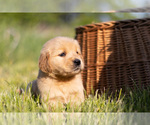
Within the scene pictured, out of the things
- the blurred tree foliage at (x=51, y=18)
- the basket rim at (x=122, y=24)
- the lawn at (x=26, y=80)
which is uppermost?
the blurred tree foliage at (x=51, y=18)

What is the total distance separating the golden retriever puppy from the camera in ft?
8.18

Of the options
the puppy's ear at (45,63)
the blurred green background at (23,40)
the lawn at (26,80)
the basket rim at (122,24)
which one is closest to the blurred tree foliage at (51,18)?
the blurred green background at (23,40)

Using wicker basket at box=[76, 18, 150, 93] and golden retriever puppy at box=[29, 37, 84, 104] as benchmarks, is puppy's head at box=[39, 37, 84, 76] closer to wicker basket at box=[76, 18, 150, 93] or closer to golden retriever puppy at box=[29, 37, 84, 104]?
golden retriever puppy at box=[29, 37, 84, 104]

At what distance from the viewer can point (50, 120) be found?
1.94 metres

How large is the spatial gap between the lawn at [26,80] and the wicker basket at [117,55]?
0.22 m

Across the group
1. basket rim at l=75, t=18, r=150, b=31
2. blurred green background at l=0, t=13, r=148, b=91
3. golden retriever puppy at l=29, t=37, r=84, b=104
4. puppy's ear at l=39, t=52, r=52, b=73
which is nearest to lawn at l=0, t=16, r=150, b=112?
blurred green background at l=0, t=13, r=148, b=91

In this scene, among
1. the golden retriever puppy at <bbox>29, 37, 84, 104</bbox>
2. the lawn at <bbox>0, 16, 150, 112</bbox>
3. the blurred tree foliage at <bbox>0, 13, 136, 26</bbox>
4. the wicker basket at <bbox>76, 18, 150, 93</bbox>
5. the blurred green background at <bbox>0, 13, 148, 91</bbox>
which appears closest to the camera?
the lawn at <bbox>0, 16, 150, 112</bbox>

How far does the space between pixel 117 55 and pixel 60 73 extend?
36.8 inches

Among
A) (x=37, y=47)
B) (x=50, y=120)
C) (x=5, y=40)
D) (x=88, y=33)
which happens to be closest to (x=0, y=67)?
(x=5, y=40)

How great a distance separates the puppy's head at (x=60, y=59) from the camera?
8.21 feet

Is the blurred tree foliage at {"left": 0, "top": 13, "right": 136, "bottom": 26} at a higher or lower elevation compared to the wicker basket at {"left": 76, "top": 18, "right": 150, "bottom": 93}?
higher

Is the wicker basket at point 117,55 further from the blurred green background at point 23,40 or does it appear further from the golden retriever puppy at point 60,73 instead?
the blurred green background at point 23,40

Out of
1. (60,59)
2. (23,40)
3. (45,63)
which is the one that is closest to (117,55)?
(60,59)

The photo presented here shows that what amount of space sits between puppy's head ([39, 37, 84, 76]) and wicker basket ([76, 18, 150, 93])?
60cm
